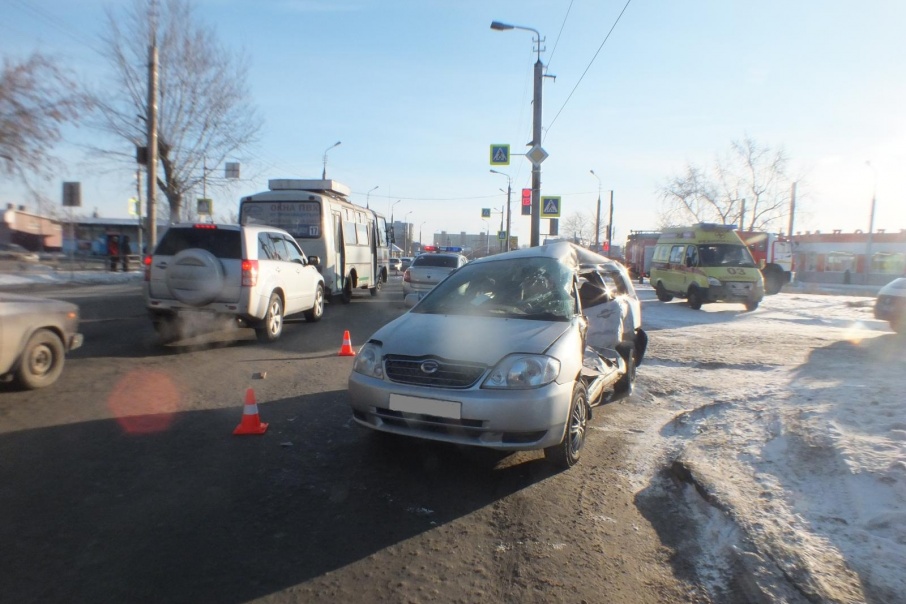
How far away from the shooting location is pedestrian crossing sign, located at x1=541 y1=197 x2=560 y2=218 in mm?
21406

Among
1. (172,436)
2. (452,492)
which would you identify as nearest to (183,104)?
(172,436)

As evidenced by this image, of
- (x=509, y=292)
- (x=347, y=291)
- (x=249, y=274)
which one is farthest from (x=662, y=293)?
(x=509, y=292)

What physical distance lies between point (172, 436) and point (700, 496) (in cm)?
414

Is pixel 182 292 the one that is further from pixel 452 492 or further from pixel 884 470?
pixel 884 470

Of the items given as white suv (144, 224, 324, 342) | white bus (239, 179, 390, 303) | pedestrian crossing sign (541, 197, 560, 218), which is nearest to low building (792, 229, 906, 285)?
pedestrian crossing sign (541, 197, 560, 218)

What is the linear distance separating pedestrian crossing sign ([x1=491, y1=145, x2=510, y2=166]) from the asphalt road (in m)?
18.5

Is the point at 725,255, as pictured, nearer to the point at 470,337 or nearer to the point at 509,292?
the point at 509,292

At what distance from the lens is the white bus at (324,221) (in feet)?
51.4

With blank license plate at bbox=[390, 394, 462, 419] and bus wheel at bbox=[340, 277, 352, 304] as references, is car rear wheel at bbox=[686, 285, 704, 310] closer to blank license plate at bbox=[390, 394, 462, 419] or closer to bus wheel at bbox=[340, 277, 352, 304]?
bus wheel at bbox=[340, 277, 352, 304]

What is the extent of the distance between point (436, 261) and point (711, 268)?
8.44 m

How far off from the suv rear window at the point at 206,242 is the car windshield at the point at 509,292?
4612 mm

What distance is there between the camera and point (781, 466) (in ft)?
15.6

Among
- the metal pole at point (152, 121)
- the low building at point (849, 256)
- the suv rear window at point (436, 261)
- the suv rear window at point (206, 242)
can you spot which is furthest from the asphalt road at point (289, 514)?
the low building at point (849, 256)

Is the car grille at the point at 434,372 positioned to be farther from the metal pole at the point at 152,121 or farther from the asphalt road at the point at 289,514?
the metal pole at the point at 152,121
